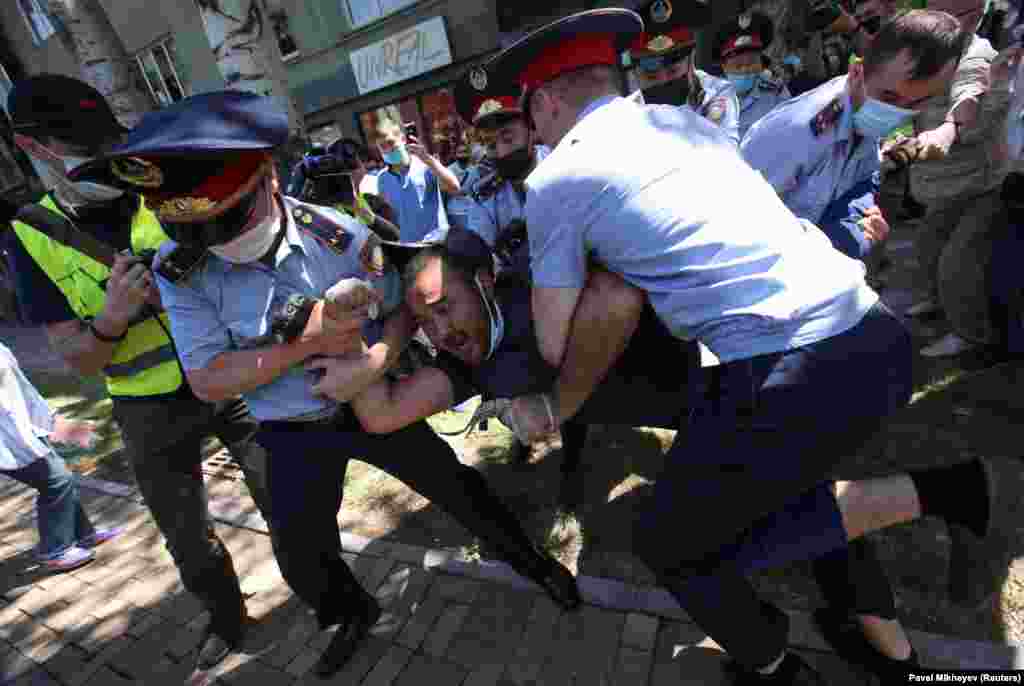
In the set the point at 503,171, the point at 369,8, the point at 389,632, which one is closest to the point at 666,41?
the point at 503,171

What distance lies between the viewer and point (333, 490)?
82.5 inches

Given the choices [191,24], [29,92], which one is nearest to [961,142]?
[29,92]

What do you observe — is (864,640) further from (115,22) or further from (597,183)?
(115,22)

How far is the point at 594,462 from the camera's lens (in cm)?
325

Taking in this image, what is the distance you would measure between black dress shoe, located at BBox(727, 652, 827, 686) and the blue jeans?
4.07 meters

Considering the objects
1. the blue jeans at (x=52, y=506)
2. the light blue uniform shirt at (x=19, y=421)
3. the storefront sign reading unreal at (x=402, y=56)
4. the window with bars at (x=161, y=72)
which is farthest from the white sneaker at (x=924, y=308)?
the window with bars at (x=161, y=72)

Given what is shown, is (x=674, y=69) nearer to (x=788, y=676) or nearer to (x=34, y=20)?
(x=788, y=676)

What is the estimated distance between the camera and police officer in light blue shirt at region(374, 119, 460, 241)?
385 cm

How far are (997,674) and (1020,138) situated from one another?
2.22m

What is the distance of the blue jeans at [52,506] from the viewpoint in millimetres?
3428

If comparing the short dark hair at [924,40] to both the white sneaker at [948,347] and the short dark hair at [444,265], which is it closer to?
the short dark hair at [444,265]

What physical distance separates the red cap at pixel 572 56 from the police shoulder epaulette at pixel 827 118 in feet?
3.32

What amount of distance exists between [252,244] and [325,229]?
0.25 meters

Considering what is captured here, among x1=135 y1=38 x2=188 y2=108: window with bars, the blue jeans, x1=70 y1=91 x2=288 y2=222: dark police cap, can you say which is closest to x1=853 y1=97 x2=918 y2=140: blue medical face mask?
x1=70 y1=91 x2=288 y2=222: dark police cap
